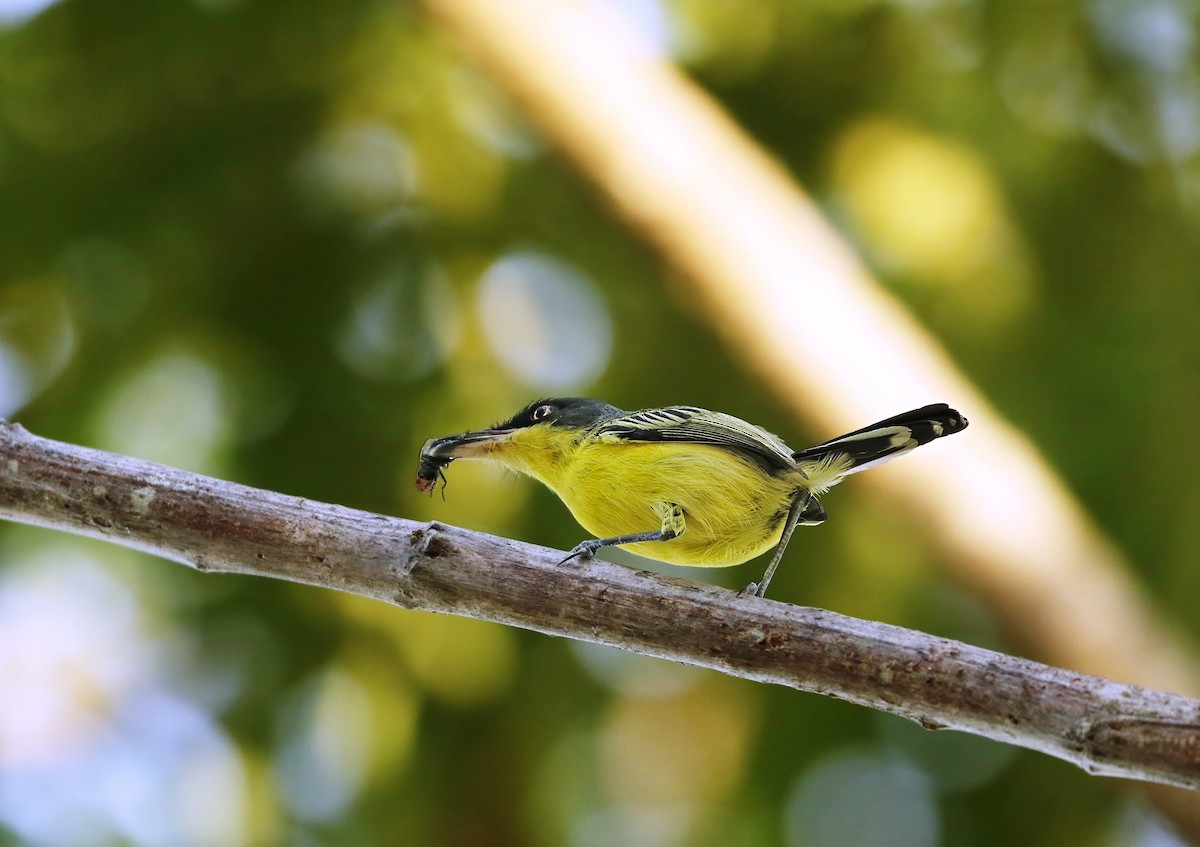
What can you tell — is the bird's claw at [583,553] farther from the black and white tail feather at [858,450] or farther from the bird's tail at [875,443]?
the bird's tail at [875,443]

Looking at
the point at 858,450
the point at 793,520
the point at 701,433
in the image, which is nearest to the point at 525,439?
the point at 701,433

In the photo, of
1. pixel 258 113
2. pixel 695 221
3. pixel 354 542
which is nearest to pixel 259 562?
pixel 354 542

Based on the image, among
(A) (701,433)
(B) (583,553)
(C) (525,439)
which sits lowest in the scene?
(B) (583,553)

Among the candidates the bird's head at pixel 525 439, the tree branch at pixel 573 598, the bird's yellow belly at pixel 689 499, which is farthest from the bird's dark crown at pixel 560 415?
the tree branch at pixel 573 598

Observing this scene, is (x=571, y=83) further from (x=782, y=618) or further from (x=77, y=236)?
(x=782, y=618)

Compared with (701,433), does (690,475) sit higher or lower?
lower

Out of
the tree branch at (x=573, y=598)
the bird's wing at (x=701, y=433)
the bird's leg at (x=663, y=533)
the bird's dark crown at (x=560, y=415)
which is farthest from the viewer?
the bird's dark crown at (x=560, y=415)

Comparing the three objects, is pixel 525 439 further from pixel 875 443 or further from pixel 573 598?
pixel 875 443
